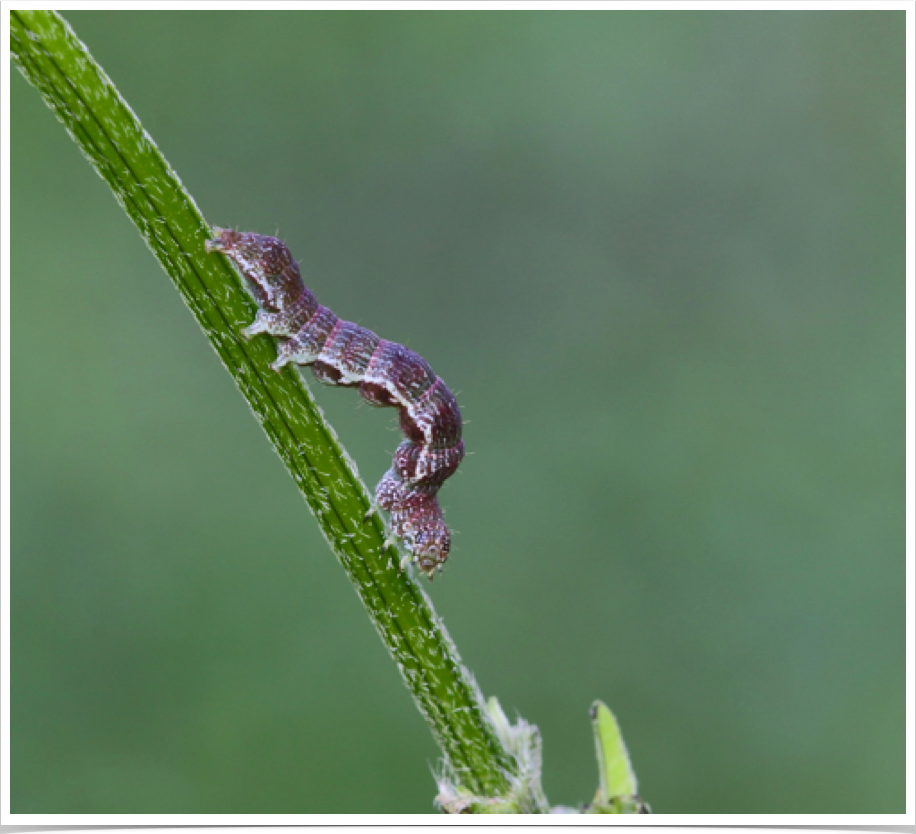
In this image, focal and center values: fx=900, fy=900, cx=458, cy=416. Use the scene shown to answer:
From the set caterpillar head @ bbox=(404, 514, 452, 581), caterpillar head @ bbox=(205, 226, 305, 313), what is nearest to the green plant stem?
caterpillar head @ bbox=(205, 226, 305, 313)

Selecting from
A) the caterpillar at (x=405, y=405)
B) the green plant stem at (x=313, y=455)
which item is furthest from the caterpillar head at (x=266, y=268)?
the green plant stem at (x=313, y=455)

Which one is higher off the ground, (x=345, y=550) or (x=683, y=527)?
(x=345, y=550)

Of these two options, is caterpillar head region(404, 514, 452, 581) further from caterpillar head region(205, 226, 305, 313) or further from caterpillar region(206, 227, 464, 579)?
caterpillar head region(205, 226, 305, 313)

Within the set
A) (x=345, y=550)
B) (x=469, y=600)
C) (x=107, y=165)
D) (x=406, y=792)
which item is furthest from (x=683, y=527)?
(x=107, y=165)

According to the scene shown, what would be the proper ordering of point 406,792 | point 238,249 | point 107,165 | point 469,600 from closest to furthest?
point 107,165
point 238,249
point 406,792
point 469,600

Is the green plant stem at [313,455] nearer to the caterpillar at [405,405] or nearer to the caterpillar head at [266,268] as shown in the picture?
the caterpillar head at [266,268]

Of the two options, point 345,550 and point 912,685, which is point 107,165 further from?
point 912,685

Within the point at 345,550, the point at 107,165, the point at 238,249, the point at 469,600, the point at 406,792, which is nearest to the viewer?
the point at 107,165
